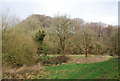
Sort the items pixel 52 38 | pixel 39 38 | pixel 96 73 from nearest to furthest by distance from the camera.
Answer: pixel 96 73 < pixel 39 38 < pixel 52 38

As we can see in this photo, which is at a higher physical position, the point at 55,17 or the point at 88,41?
the point at 55,17

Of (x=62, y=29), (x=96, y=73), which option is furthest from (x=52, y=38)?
(x=96, y=73)

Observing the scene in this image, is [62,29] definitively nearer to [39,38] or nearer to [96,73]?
[39,38]

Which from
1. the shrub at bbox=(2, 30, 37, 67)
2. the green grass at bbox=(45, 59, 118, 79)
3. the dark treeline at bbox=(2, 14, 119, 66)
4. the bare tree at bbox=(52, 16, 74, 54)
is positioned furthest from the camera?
the bare tree at bbox=(52, 16, 74, 54)

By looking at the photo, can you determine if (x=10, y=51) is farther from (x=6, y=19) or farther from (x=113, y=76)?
(x=113, y=76)

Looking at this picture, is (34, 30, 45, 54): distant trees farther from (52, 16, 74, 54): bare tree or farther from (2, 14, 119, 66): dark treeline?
(52, 16, 74, 54): bare tree

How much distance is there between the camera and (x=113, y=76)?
2463mm

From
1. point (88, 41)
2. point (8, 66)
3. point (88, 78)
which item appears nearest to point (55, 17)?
point (88, 41)

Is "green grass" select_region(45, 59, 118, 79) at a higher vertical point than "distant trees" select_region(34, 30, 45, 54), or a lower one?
lower

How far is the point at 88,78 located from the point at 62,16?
4338mm

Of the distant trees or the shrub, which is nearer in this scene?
the shrub

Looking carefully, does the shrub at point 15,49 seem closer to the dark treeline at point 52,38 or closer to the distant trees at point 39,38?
the dark treeline at point 52,38

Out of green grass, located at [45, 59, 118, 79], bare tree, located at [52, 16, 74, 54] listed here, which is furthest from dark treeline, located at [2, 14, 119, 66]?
green grass, located at [45, 59, 118, 79]

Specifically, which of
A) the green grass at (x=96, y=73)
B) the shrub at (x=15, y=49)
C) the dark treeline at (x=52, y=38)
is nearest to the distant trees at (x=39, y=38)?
the dark treeline at (x=52, y=38)
